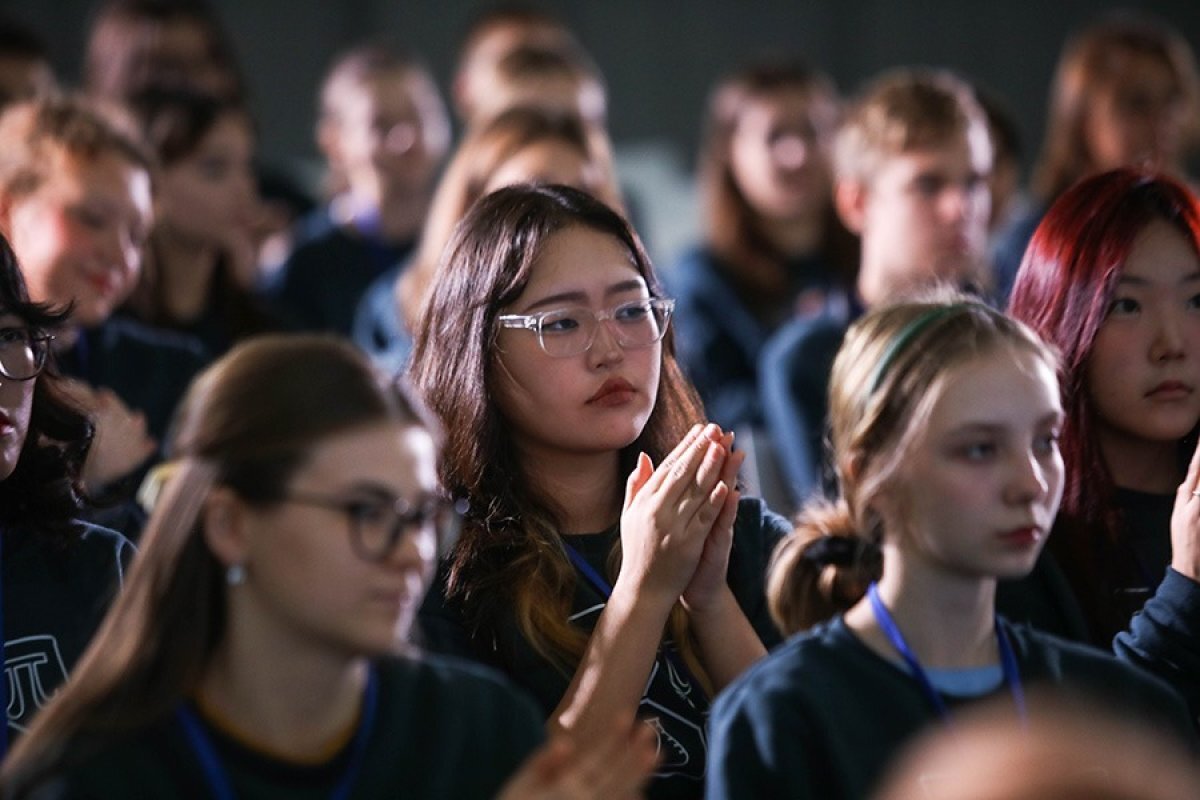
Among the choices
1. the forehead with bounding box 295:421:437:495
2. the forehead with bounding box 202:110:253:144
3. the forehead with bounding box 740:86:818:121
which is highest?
the forehead with bounding box 202:110:253:144

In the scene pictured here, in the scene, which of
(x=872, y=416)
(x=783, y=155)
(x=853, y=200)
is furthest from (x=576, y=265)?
(x=783, y=155)

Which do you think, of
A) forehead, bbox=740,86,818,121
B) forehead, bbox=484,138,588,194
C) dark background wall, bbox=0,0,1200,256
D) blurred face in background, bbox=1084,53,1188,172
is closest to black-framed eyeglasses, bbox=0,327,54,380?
forehead, bbox=484,138,588,194

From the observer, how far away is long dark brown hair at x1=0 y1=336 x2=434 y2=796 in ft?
5.03

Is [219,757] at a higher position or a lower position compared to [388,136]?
lower

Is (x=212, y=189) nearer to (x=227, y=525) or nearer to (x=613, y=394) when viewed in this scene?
(x=613, y=394)

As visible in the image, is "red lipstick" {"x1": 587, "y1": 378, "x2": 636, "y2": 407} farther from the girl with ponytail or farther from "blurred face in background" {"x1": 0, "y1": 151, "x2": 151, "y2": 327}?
"blurred face in background" {"x1": 0, "y1": 151, "x2": 151, "y2": 327}

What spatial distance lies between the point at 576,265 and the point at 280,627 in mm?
713

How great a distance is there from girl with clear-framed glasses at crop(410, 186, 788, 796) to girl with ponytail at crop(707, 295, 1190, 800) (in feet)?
0.71

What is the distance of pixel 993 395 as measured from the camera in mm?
1710

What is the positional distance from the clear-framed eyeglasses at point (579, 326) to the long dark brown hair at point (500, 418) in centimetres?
5

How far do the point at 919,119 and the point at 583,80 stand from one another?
1.60 m

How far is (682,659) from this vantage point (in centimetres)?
204

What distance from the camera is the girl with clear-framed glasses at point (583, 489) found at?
1913 mm

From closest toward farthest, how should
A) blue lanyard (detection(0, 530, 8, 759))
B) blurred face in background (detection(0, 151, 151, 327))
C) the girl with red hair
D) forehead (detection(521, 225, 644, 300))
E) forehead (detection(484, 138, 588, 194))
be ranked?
blue lanyard (detection(0, 530, 8, 759)) < forehead (detection(521, 225, 644, 300)) < the girl with red hair < blurred face in background (detection(0, 151, 151, 327)) < forehead (detection(484, 138, 588, 194))
